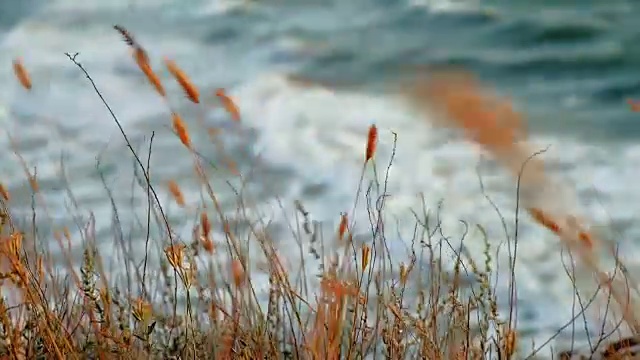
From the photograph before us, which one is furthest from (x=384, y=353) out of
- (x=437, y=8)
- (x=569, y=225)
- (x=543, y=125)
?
(x=437, y=8)

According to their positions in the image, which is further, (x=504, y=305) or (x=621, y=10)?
(x=621, y=10)

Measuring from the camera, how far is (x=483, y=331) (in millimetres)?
2781

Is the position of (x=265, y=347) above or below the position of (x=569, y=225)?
below

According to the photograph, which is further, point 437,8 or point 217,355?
point 437,8

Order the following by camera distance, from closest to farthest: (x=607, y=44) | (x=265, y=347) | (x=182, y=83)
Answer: (x=182, y=83) < (x=265, y=347) < (x=607, y=44)

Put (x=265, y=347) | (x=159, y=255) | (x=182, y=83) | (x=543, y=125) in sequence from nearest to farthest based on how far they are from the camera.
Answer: (x=182, y=83)
(x=265, y=347)
(x=159, y=255)
(x=543, y=125)

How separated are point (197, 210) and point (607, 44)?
6143mm

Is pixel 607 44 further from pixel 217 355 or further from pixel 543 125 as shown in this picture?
pixel 217 355

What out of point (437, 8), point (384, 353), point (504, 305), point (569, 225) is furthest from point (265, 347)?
point (437, 8)

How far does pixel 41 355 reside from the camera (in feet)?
8.96

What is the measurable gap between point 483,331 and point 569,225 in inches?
18.4

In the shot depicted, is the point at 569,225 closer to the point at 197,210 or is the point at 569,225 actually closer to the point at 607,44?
the point at 197,210

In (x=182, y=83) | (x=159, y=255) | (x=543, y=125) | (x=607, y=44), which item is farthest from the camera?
(x=607, y=44)

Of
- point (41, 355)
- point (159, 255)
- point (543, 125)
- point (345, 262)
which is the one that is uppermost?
point (543, 125)
